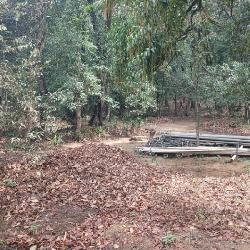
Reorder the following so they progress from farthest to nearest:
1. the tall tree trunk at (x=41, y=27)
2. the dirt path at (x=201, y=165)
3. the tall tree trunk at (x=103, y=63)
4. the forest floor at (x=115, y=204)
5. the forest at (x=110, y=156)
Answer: the tall tree trunk at (x=103, y=63)
the tall tree trunk at (x=41, y=27)
the dirt path at (x=201, y=165)
the forest floor at (x=115, y=204)
the forest at (x=110, y=156)

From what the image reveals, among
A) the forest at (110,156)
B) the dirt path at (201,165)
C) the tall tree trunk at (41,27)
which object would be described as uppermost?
the tall tree trunk at (41,27)

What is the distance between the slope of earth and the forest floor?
0.02 metres

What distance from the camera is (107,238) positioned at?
7441mm

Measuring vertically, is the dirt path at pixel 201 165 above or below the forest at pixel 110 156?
below

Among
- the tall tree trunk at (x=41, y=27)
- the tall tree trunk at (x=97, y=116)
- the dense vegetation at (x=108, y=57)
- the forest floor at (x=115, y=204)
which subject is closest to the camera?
the dense vegetation at (x=108, y=57)

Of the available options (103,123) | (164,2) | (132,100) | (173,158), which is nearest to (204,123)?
(132,100)

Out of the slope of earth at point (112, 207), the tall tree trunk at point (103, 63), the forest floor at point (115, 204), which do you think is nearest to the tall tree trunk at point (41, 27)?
the tall tree trunk at point (103, 63)

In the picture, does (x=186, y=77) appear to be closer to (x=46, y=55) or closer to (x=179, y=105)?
(x=179, y=105)

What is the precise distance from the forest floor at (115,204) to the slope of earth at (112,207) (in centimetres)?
2

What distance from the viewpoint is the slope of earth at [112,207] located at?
7.44 metres

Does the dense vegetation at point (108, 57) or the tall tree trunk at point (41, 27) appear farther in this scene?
the tall tree trunk at point (41, 27)

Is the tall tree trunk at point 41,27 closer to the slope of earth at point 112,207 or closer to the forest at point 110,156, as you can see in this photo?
the forest at point 110,156

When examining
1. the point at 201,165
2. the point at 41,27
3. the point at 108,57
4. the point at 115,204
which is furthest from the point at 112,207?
the point at 108,57

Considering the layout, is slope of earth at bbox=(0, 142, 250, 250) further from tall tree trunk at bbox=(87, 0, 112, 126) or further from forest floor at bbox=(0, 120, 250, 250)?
tall tree trunk at bbox=(87, 0, 112, 126)
